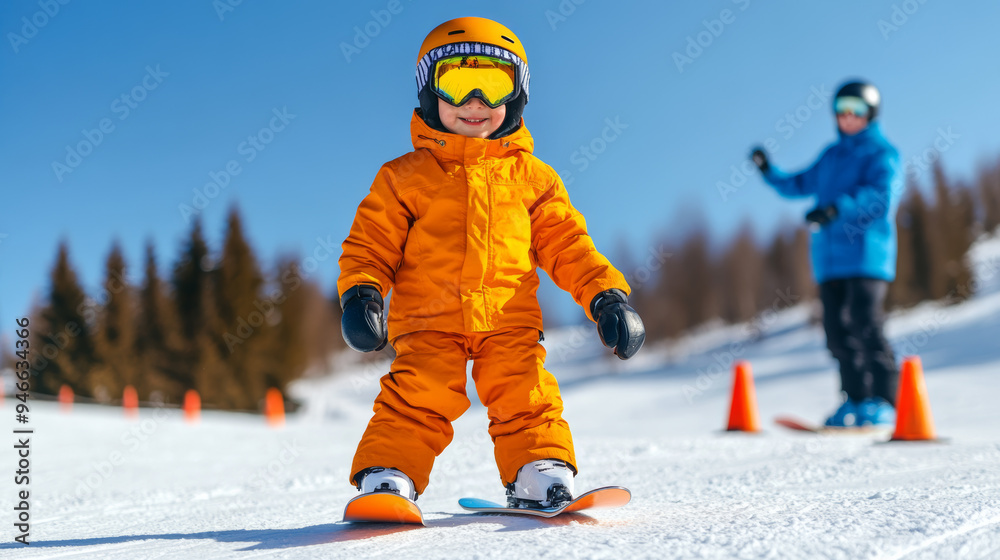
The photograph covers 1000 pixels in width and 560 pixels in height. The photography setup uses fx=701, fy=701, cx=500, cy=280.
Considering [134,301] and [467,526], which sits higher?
[134,301]

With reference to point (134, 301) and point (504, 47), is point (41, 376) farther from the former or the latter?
point (504, 47)

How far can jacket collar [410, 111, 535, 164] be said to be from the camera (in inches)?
90.0

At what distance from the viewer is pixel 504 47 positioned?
7.73 feet

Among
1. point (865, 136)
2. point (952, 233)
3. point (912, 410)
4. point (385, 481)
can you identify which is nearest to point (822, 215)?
point (865, 136)

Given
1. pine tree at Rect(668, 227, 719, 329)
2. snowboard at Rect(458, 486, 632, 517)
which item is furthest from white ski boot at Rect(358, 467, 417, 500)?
pine tree at Rect(668, 227, 719, 329)

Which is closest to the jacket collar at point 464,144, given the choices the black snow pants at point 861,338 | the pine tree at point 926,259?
the black snow pants at point 861,338

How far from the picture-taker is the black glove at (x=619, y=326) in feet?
6.75

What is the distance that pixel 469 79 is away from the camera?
2346 mm

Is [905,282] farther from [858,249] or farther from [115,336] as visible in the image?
[115,336]

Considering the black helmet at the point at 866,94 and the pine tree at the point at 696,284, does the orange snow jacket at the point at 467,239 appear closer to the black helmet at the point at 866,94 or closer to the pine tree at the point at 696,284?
the black helmet at the point at 866,94

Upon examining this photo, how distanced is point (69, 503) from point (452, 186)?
224 cm

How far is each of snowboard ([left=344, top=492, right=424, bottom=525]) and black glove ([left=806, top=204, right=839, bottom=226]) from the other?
13.6ft

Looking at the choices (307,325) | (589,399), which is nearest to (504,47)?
(589,399)

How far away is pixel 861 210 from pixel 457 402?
4207 mm
